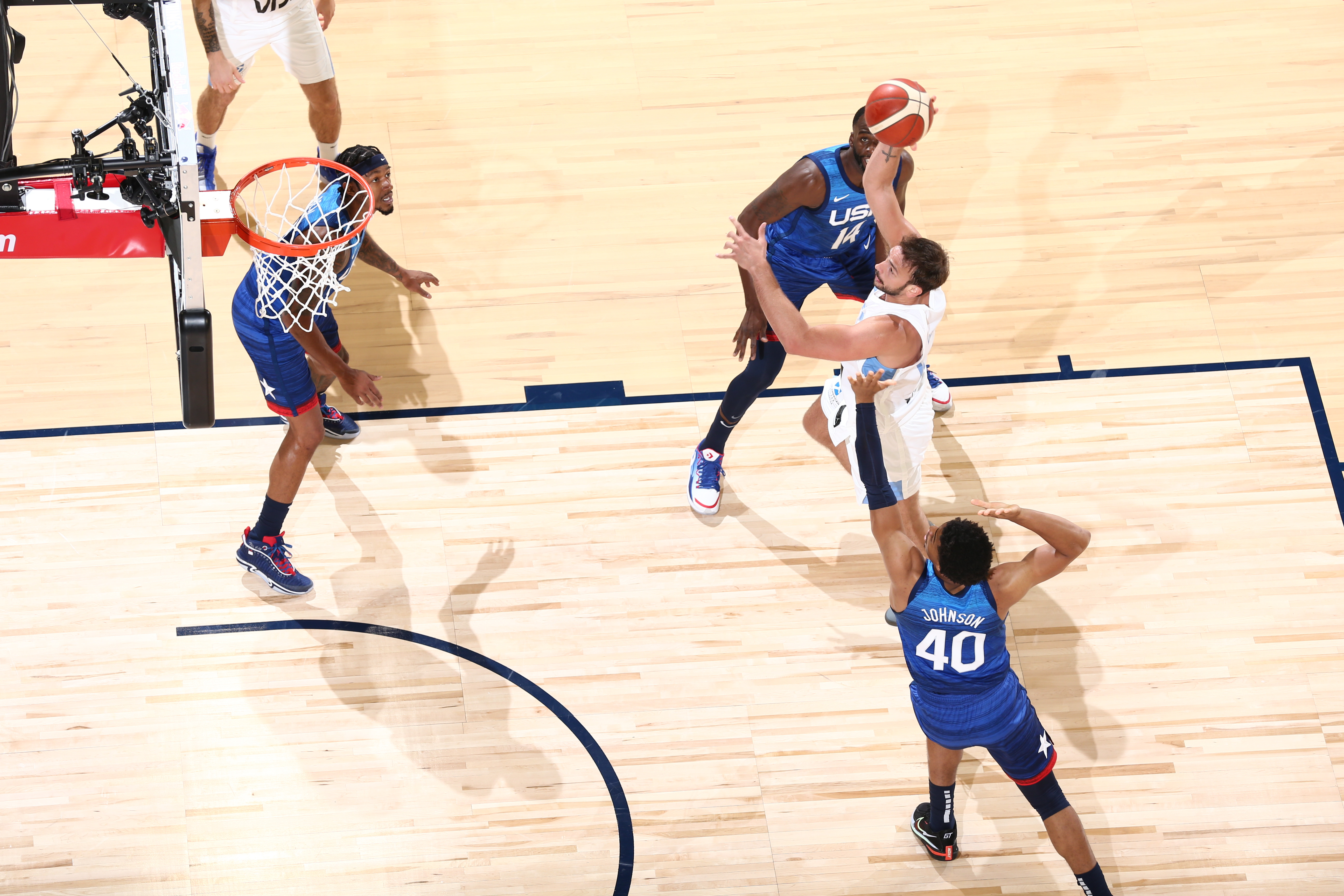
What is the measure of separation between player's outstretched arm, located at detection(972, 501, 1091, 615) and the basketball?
4.75 feet

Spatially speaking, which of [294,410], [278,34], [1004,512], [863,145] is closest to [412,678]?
[294,410]

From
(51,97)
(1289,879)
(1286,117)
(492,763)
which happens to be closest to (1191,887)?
(1289,879)

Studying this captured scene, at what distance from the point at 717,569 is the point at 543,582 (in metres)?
0.76

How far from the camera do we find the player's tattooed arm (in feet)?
17.2

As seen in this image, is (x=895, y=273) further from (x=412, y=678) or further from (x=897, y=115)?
(x=412, y=678)

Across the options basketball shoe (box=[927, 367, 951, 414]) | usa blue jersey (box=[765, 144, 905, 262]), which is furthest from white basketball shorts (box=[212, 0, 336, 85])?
basketball shoe (box=[927, 367, 951, 414])

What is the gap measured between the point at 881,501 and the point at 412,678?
2.06 meters

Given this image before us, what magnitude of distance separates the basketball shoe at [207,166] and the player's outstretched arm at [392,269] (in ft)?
2.77

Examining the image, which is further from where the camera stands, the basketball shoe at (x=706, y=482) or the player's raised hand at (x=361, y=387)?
the basketball shoe at (x=706, y=482)

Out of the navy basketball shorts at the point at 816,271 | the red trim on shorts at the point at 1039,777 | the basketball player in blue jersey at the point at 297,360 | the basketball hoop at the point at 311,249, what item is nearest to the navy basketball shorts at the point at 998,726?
the red trim on shorts at the point at 1039,777

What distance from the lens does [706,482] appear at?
→ 17.5 feet

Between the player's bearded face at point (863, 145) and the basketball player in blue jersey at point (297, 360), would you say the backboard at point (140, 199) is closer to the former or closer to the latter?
the basketball player in blue jersey at point (297, 360)

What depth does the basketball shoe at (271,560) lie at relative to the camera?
16.3 ft

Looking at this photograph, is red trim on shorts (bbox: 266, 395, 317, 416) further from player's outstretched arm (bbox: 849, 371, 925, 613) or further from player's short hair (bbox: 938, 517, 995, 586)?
player's short hair (bbox: 938, 517, 995, 586)
